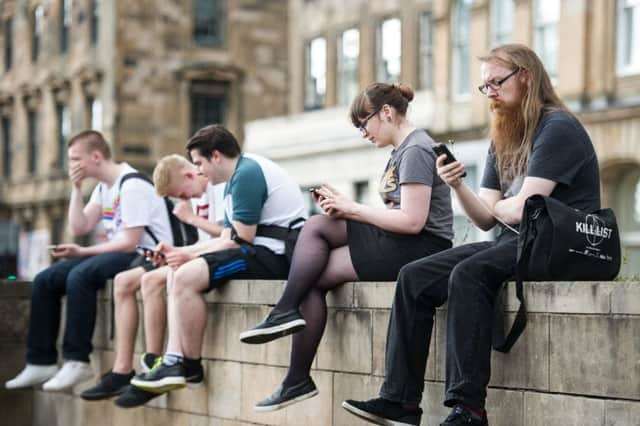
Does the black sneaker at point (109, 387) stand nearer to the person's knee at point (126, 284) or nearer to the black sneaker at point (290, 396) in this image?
the person's knee at point (126, 284)

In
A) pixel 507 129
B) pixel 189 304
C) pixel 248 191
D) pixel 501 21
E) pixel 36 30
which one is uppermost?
pixel 36 30

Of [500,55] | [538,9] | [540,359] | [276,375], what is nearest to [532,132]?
[500,55]

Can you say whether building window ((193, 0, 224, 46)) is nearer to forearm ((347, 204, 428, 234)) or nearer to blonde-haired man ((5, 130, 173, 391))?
blonde-haired man ((5, 130, 173, 391))

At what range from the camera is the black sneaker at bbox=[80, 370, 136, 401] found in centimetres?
1162

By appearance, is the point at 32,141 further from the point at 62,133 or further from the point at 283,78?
the point at 283,78

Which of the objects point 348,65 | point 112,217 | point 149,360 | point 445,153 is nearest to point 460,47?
point 348,65

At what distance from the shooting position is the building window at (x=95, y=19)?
50.6m

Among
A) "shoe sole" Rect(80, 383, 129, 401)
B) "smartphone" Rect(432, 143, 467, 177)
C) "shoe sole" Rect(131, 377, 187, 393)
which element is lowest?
"shoe sole" Rect(80, 383, 129, 401)

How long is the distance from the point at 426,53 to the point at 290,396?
26.4 metres

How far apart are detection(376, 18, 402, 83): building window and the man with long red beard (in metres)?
28.0

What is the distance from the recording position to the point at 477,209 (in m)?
8.12

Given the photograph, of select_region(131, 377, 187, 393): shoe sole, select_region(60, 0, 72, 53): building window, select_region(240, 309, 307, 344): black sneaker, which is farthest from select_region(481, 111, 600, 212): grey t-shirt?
select_region(60, 0, 72, 53): building window

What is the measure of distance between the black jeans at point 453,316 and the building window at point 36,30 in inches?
1975

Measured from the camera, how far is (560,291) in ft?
24.8
